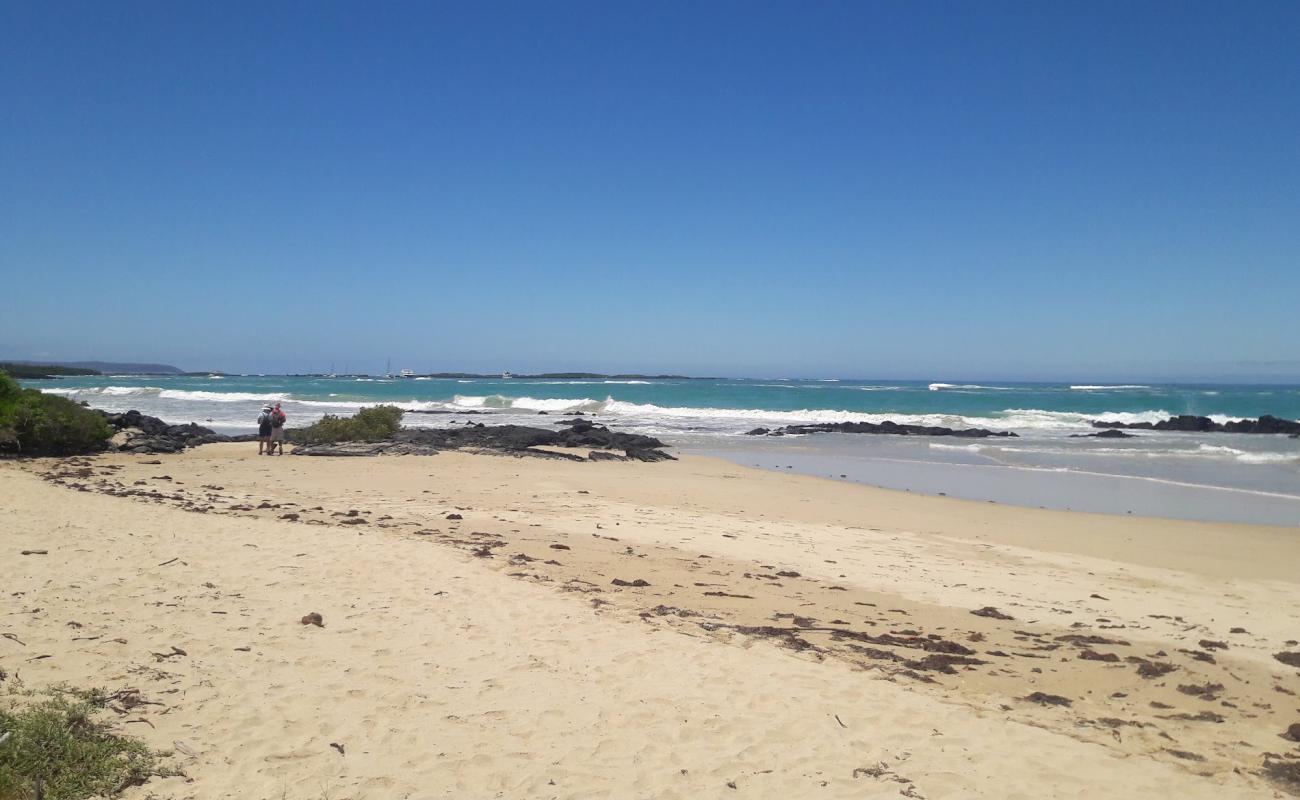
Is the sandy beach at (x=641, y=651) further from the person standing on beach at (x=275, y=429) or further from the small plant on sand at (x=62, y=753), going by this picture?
the person standing on beach at (x=275, y=429)

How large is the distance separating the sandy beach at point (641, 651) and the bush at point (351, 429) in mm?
10097

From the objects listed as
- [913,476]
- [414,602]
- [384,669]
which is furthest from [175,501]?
[913,476]

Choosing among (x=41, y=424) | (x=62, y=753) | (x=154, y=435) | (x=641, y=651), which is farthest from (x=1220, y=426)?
(x=62, y=753)

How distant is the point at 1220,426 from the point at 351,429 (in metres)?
40.3

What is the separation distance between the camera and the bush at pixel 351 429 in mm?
21406

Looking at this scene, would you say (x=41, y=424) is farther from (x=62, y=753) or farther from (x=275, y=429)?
(x=62, y=753)

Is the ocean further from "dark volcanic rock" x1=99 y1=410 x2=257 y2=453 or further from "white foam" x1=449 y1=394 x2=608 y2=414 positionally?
"dark volcanic rock" x1=99 y1=410 x2=257 y2=453

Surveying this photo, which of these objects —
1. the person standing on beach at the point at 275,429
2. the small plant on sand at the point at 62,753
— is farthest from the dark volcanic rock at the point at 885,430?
the small plant on sand at the point at 62,753

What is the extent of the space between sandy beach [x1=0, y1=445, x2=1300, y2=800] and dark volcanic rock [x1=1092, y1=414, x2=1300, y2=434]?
1309 inches

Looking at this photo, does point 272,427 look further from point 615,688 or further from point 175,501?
point 615,688

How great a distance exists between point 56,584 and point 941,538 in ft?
32.7

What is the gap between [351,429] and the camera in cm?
2169

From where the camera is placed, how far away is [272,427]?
19.2m

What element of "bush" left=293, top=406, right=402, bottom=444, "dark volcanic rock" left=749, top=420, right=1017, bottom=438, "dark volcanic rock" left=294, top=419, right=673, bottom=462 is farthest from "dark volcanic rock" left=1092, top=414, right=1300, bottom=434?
"bush" left=293, top=406, right=402, bottom=444
